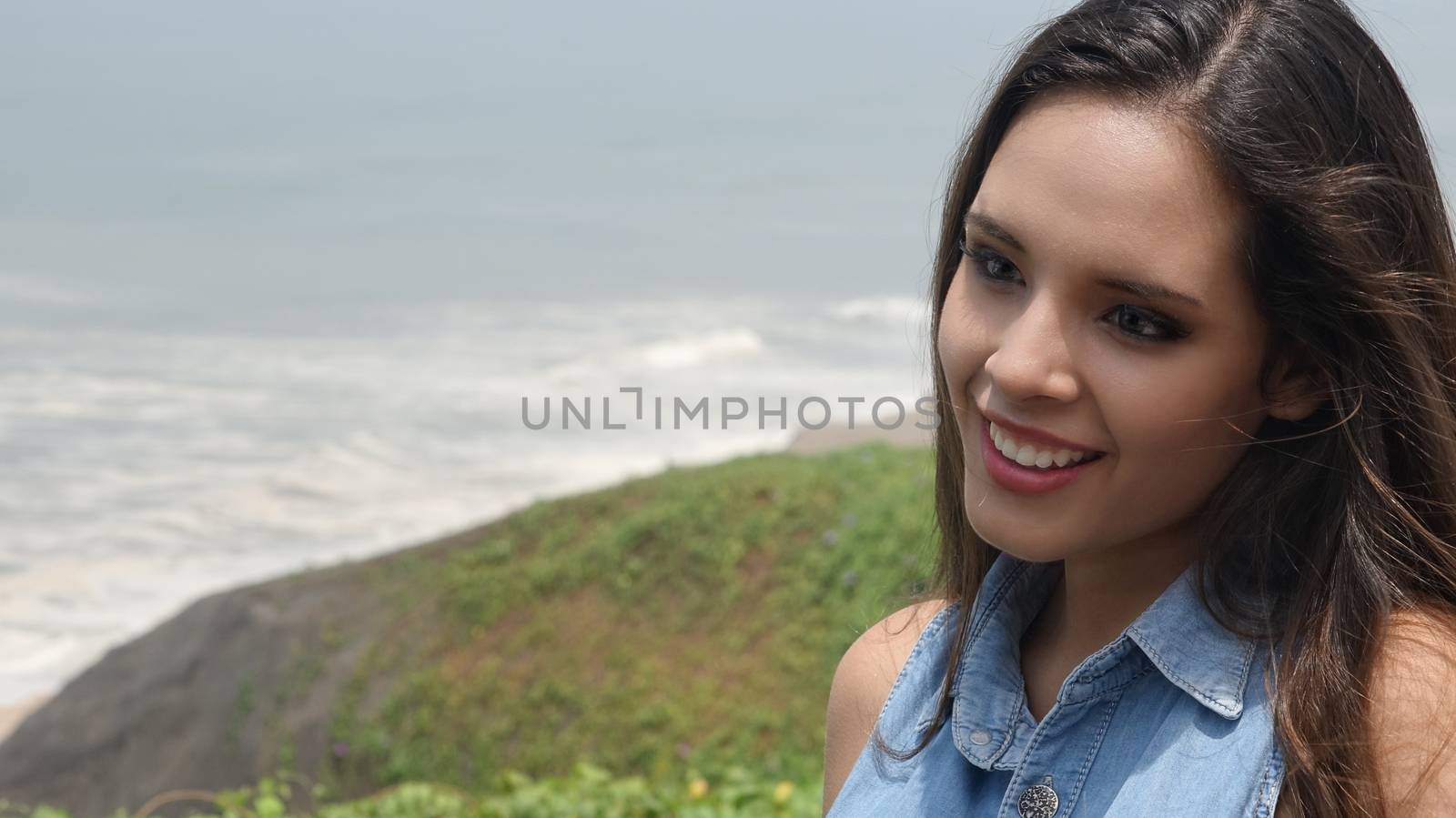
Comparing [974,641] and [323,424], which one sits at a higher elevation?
[974,641]

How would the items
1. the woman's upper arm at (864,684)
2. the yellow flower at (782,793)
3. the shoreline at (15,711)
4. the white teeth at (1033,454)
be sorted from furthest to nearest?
1. the shoreline at (15,711)
2. the yellow flower at (782,793)
3. the woman's upper arm at (864,684)
4. the white teeth at (1033,454)

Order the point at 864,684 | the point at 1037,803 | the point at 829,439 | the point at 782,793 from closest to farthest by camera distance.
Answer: the point at 1037,803
the point at 864,684
the point at 782,793
the point at 829,439

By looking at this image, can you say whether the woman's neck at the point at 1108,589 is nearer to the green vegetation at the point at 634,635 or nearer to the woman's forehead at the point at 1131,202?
the woman's forehead at the point at 1131,202

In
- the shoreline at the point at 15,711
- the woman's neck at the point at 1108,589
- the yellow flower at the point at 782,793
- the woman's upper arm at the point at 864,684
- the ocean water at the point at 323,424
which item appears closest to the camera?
the woman's neck at the point at 1108,589

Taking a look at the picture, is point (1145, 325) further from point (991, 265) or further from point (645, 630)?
point (645, 630)

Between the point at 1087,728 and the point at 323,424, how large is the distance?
1688 centimetres

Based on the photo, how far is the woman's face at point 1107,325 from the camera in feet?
4.65

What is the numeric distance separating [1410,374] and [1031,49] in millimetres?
511

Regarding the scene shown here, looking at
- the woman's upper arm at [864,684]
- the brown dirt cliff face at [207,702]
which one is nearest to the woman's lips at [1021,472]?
the woman's upper arm at [864,684]

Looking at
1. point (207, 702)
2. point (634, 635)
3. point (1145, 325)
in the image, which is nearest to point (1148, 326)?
point (1145, 325)

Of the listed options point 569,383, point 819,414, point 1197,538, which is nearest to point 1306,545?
point 1197,538

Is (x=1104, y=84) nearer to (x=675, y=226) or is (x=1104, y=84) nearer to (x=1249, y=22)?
(x=1249, y=22)

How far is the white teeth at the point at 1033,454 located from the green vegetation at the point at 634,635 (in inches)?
145

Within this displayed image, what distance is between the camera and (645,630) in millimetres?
6621
